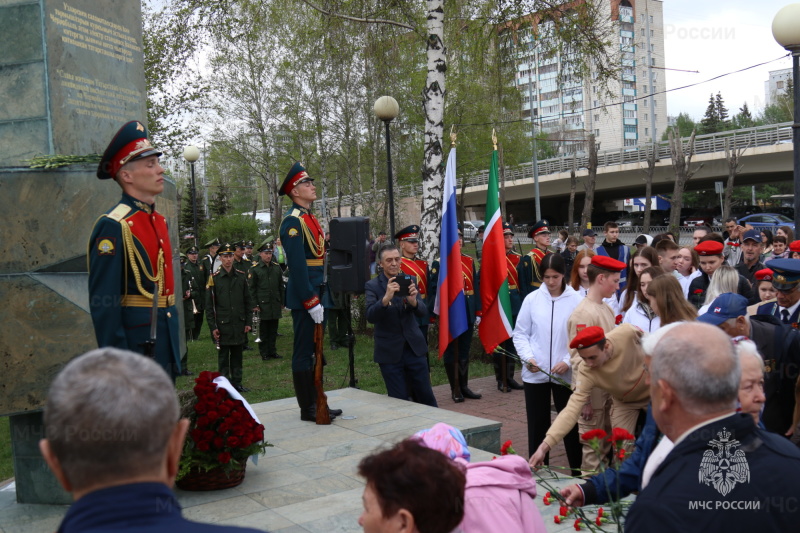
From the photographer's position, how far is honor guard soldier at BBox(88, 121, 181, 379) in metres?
4.48

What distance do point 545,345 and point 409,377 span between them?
1.73 meters

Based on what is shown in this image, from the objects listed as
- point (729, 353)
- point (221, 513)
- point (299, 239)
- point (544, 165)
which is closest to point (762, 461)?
point (729, 353)

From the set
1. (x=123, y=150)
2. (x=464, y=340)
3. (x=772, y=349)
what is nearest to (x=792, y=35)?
(x=464, y=340)

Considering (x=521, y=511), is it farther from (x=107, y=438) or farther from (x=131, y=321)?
(x=131, y=321)

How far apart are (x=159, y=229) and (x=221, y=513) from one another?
70.0 inches

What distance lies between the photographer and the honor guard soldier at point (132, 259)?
448 cm

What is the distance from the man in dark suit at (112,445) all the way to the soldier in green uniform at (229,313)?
374 inches

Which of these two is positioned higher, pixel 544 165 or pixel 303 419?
pixel 544 165

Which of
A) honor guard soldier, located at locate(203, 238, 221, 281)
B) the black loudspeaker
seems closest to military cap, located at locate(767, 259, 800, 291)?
the black loudspeaker

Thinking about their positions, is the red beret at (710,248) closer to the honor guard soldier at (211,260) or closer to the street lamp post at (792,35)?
the street lamp post at (792,35)

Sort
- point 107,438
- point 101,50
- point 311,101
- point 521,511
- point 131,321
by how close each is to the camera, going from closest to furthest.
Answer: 1. point 107,438
2. point 521,511
3. point 131,321
4. point 101,50
5. point 311,101

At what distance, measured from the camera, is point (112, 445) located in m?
1.52

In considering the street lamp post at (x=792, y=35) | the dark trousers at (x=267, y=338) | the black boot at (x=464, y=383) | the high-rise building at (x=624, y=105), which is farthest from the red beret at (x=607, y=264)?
the high-rise building at (x=624, y=105)

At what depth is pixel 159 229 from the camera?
482 cm
